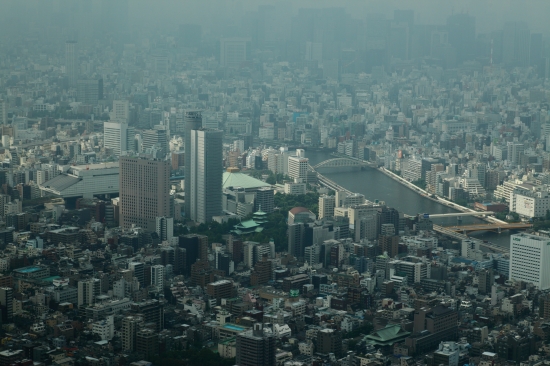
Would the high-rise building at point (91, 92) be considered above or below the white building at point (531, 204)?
above

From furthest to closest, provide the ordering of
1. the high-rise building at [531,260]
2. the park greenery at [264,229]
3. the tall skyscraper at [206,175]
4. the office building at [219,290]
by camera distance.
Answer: the tall skyscraper at [206,175]
the park greenery at [264,229]
the high-rise building at [531,260]
the office building at [219,290]

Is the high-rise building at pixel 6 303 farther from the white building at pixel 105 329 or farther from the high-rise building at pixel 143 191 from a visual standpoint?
the high-rise building at pixel 143 191

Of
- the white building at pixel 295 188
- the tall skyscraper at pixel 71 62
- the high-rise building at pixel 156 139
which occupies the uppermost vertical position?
the tall skyscraper at pixel 71 62

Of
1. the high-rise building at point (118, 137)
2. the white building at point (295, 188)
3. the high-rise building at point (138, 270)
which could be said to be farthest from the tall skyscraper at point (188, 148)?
the high-rise building at point (118, 137)

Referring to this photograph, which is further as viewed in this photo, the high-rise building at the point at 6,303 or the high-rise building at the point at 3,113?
the high-rise building at the point at 3,113

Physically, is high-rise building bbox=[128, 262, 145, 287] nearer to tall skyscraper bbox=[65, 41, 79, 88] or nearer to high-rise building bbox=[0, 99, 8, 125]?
high-rise building bbox=[0, 99, 8, 125]

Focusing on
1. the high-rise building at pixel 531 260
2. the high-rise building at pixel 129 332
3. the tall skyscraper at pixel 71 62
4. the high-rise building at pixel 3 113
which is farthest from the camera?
the tall skyscraper at pixel 71 62

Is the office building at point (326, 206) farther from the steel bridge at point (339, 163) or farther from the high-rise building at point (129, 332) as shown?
the high-rise building at point (129, 332)
